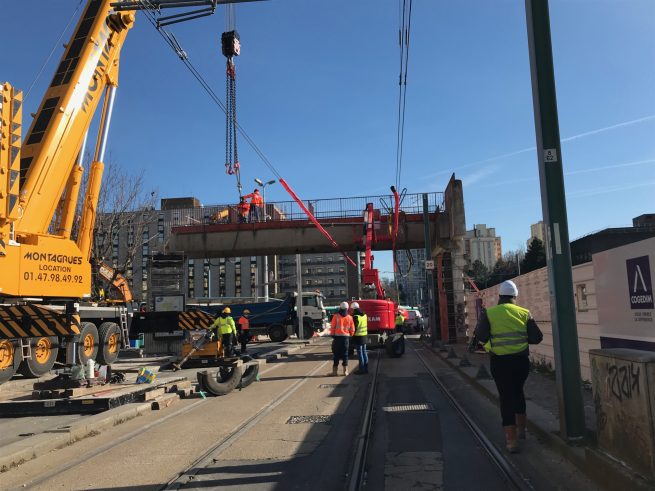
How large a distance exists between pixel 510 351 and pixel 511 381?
0.35 metres

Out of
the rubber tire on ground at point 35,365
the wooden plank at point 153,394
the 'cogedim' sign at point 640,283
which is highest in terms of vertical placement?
the 'cogedim' sign at point 640,283

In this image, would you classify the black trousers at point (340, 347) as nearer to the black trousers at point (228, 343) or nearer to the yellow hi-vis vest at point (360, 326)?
the yellow hi-vis vest at point (360, 326)

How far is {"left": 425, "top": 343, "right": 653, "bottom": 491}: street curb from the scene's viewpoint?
4.19 meters

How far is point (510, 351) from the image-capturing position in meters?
5.88

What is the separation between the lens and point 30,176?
1141 centimetres

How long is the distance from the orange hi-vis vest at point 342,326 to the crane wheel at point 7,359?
23.3 feet

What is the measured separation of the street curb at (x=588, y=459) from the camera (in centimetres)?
419

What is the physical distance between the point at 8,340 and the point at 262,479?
8.79 metres

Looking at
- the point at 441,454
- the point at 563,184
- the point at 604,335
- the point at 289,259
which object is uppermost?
the point at 289,259

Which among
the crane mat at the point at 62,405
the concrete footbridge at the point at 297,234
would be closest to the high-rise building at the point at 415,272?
the concrete footbridge at the point at 297,234

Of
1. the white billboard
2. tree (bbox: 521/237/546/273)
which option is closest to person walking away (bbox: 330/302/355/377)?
the white billboard

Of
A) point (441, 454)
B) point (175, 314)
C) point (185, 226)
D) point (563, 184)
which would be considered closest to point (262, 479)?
point (441, 454)

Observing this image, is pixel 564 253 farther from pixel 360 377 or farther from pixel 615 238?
pixel 615 238

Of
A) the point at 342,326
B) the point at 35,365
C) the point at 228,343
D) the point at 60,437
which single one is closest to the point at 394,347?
the point at 228,343
